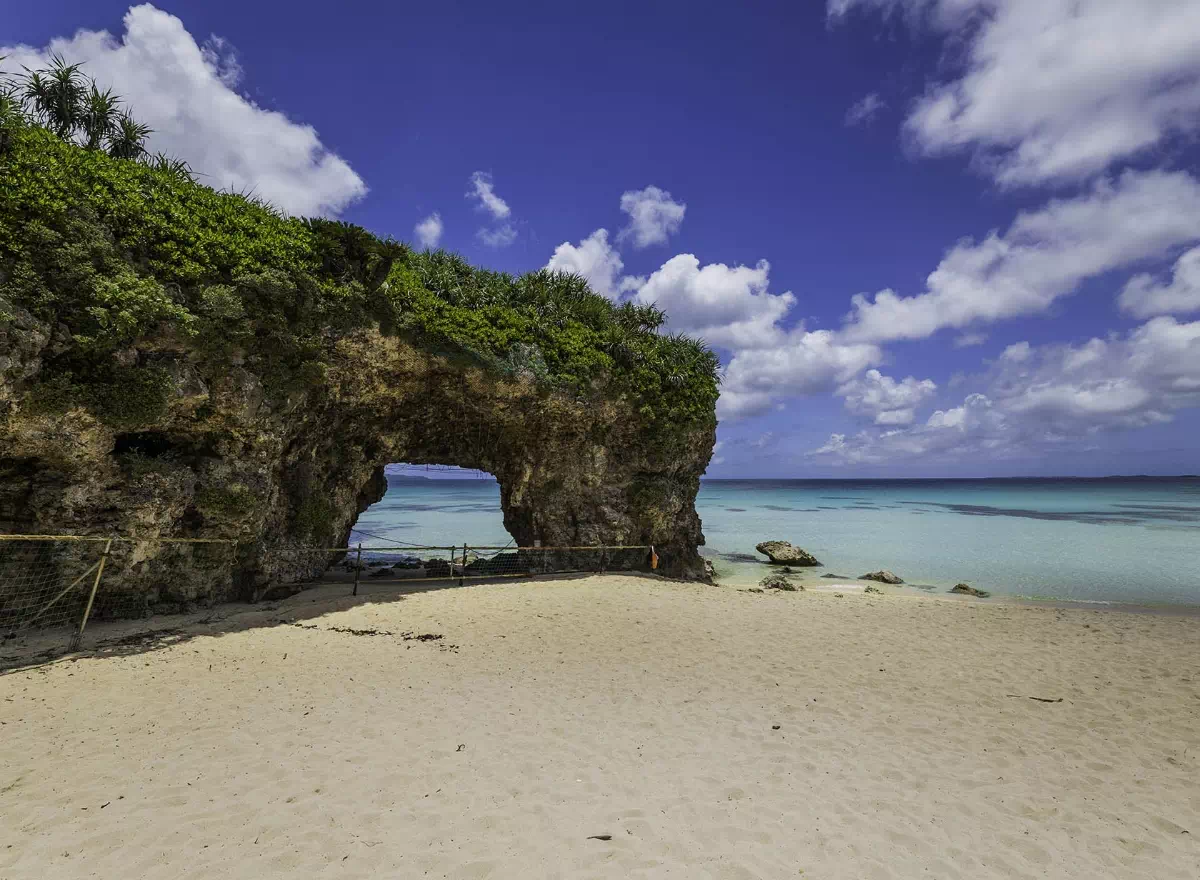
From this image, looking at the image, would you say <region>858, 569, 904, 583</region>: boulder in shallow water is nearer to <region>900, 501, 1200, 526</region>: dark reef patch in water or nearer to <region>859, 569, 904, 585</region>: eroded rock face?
<region>859, 569, 904, 585</region>: eroded rock face

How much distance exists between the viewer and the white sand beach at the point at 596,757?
4691 millimetres

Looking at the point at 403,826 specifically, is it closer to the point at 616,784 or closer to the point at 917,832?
the point at 616,784

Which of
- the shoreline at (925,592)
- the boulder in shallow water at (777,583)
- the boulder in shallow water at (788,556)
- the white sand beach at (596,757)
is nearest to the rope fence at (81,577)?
the white sand beach at (596,757)

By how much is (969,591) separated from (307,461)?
27.3m

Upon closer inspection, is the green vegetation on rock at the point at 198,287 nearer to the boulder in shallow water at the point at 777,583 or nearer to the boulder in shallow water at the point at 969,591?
the boulder in shallow water at the point at 777,583

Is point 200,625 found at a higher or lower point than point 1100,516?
higher

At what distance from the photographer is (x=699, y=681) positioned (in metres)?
9.29

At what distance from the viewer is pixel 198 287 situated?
1212cm

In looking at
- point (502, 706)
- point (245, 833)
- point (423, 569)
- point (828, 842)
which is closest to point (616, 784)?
point (828, 842)

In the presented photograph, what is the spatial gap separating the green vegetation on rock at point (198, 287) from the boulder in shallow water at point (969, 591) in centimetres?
1801

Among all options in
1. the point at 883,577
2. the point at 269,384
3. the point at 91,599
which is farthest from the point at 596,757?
the point at 883,577

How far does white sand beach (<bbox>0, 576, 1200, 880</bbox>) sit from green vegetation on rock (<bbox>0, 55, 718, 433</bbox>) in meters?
6.52

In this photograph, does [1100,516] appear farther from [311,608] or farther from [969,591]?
[311,608]

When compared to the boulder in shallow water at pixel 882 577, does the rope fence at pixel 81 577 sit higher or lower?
higher
